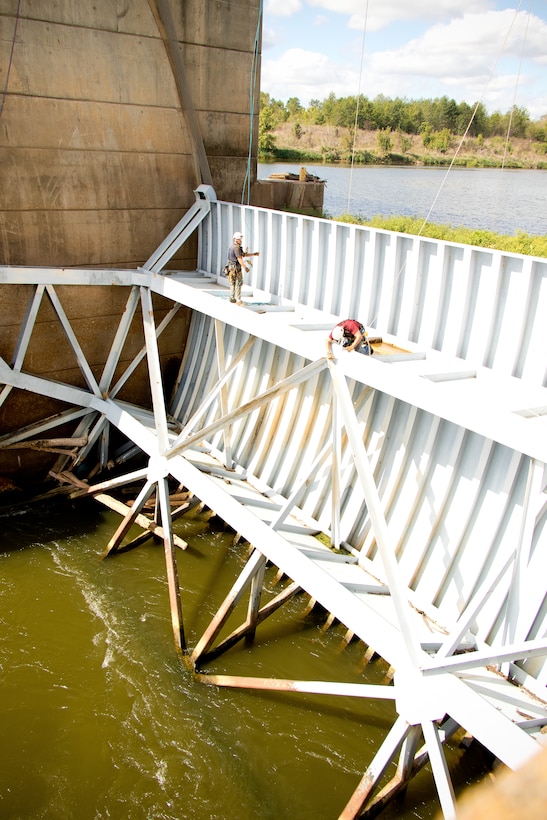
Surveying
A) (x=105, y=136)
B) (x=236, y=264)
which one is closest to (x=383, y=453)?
(x=236, y=264)

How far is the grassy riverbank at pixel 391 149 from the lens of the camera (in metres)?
39.1

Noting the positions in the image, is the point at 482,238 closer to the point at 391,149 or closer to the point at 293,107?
the point at 391,149

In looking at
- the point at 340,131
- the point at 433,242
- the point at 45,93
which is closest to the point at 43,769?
the point at 433,242

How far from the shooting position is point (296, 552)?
781 centimetres

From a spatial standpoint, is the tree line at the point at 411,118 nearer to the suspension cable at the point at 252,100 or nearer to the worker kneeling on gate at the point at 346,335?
the suspension cable at the point at 252,100

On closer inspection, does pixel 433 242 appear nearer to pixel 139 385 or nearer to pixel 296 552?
pixel 296 552

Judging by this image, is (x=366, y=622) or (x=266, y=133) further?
(x=266, y=133)

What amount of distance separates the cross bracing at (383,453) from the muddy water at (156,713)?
46 cm

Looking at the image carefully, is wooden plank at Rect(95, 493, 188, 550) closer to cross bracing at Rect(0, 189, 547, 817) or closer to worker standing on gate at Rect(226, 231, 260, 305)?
cross bracing at Rect(0, 189, 547, 817)

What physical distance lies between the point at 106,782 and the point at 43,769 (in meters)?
0.76

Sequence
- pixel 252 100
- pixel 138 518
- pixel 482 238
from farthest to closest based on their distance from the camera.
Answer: pixel 482 238, pixel 252 100, pixel 138 518

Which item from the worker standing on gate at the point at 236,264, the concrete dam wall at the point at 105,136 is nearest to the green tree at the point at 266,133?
the concrete dam wall at the point at 105,136

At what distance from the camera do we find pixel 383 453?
9289mm

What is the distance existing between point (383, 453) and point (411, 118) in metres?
50.9
